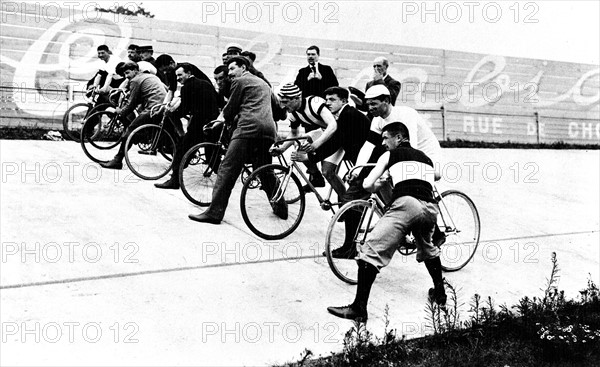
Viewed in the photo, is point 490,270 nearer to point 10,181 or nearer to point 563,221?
point 563,221

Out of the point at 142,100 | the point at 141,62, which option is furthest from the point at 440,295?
the point at 141,62

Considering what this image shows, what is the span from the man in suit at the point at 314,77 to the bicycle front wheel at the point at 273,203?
10.4ft

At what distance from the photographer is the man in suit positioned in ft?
31.6

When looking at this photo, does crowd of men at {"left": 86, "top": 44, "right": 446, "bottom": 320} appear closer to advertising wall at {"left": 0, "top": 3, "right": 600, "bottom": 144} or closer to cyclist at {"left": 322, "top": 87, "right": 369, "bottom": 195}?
cyclist at {"left": 322, "top": 87, "right": 369, "bottom": 195}

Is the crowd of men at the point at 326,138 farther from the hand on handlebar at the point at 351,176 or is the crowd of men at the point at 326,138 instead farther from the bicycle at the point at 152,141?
the bicycle at the point at 152,141

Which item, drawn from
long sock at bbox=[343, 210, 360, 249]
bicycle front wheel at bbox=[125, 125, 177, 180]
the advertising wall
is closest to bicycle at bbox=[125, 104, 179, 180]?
bicycle front wheel at bbox=[125, 125, 177, 180]

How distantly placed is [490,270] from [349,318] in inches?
88.7

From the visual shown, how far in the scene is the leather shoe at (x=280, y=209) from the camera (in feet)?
21.3

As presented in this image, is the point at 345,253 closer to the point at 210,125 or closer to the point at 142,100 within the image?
the point at 210,125

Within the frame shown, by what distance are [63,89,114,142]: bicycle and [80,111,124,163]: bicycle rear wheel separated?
19 centimetres

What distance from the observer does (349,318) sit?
15.2 feet

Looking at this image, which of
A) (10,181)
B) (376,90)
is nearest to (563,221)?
(376,90)

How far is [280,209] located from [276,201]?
256mm

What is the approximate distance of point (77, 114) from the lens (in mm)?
11992
